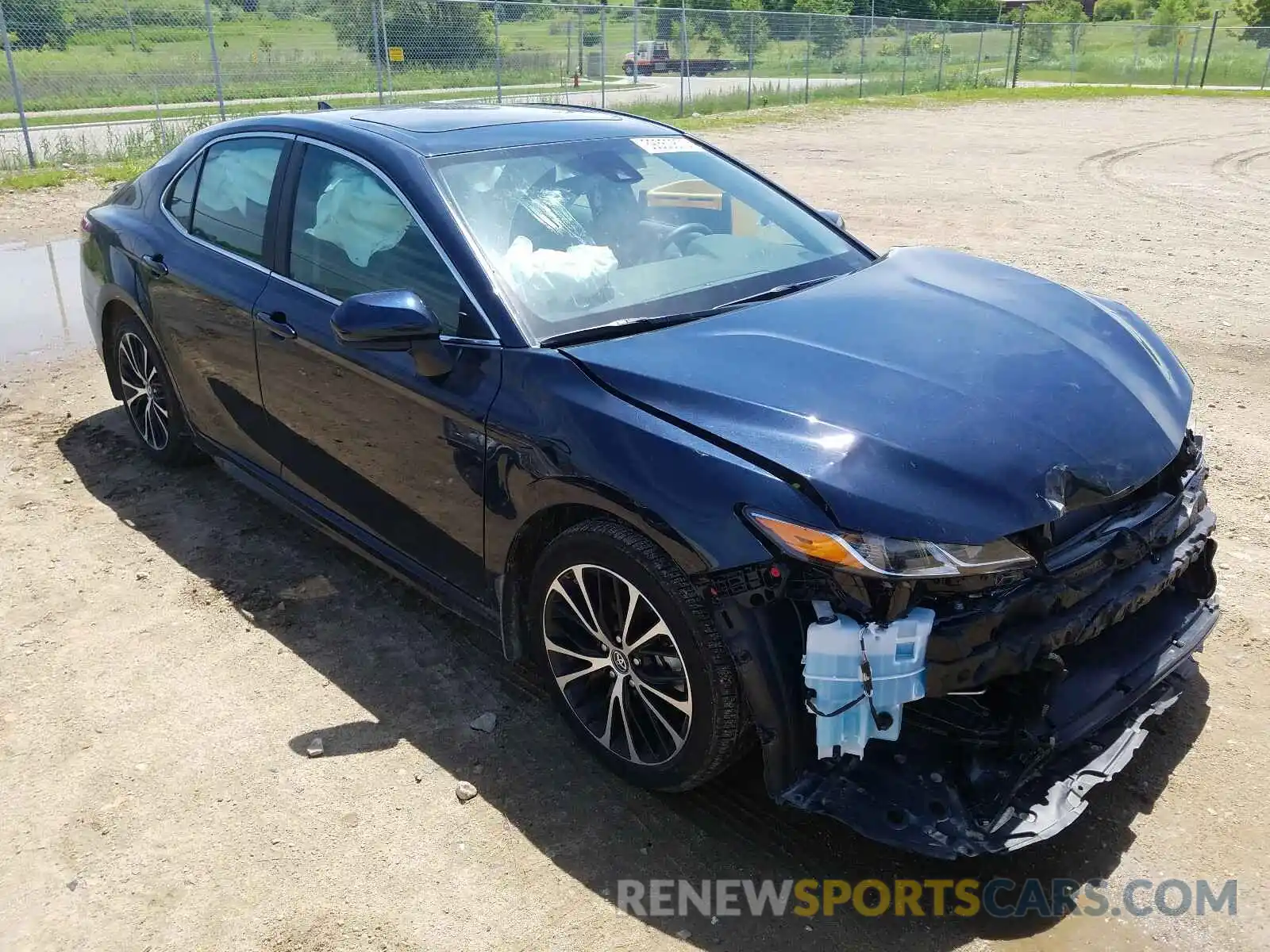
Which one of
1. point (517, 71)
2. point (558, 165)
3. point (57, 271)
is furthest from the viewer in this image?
point (517, 71)

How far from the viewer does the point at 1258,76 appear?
3897 centimetres

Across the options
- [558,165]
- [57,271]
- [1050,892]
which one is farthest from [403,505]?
[57,271]

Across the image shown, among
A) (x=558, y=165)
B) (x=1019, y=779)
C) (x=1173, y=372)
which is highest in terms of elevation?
(x=558, y=165)

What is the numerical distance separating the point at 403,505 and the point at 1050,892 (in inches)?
87.7

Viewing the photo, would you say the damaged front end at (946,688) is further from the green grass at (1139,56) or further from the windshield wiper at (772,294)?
the green grass at (1139,56)

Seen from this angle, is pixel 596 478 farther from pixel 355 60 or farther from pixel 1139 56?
pixel 1139 56

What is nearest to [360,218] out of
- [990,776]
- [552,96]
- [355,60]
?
[990,776]

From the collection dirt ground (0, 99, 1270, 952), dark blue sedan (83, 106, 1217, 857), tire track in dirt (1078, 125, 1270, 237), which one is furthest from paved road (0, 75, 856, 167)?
dirt ground (0, 99, 1270, 952)

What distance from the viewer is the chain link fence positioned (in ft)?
58.5

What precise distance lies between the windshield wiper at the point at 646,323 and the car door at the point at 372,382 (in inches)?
8.4

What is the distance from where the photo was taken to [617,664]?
2873mm

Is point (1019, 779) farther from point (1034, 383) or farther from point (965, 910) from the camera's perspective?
point (1034, 383)

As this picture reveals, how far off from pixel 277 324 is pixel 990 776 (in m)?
2.83

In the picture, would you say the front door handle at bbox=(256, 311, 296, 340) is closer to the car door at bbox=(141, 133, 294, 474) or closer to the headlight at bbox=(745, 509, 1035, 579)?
the car door at bbox=(141, 133, 294, 474)
